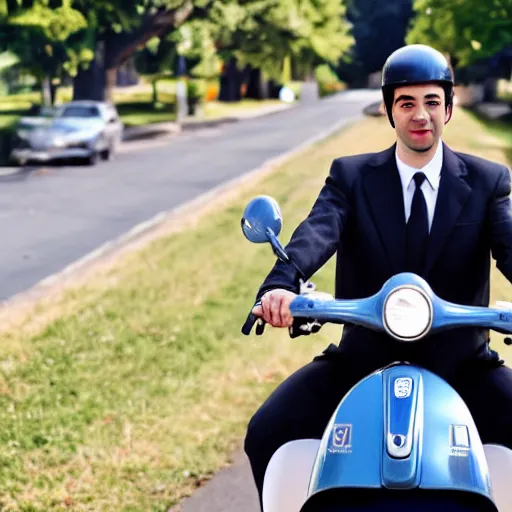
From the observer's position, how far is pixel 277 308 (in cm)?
252

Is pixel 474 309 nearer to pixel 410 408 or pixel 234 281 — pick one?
pixel 410 408

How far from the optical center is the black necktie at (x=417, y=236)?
283 cm

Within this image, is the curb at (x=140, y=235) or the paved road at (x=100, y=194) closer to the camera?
the curb at (x=140, y=235)

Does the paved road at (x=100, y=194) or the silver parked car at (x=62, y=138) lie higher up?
the silver parked car at (x=62, y=138)

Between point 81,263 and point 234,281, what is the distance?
2.36 meters

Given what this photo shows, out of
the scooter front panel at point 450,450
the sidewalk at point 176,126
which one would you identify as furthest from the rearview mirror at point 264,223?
the sidewalk at point 176,126

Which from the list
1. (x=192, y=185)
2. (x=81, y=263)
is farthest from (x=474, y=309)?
(x=192, y=185)

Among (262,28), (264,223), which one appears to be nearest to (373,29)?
A: (262,28)

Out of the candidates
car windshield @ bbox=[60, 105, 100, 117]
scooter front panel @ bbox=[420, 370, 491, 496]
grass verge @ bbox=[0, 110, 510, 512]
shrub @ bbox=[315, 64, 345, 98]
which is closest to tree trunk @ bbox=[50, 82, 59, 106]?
car windshield @ bbox=[60, 105, 100, 117]

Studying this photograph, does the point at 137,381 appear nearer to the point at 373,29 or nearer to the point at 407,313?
the point at 407,313

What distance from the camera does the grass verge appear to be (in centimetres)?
482

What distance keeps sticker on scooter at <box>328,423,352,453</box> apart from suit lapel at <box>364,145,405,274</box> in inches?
28.1

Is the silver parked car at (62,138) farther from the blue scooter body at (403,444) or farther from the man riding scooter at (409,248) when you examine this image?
the blue scooter body at (403,444)

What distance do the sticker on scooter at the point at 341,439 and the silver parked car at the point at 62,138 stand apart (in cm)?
2262
